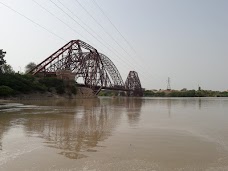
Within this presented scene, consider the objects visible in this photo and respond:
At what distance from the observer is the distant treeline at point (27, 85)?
57.2 metres

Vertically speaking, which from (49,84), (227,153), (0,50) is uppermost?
(0,50)

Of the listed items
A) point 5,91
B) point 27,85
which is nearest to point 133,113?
point 5,91

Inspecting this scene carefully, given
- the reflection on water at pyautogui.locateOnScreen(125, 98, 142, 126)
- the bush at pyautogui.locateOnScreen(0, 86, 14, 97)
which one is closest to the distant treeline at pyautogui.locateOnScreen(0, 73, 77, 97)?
the bush at pyautogui.locateOnScreen(0, 86, 14, 97)

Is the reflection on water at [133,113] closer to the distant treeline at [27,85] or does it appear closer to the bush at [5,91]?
the bush at [5,91]

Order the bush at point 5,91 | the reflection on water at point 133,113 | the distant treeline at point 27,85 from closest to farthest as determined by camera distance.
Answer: the reflection on water at point 133,113 → the bush at point 5,91 → the distant treeline at point 27,85

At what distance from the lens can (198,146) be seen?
1082 centimetres

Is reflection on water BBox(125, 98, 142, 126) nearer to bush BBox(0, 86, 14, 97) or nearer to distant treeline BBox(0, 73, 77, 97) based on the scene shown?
bush BBox(0, 86, 14, 97)

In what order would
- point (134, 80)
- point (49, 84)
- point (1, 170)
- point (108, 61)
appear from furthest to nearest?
point (134, 80) < point (108, 61) < point (49, 84) < point (1, 170)

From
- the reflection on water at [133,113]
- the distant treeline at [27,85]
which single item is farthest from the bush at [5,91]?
the reflection on water at [133,113]

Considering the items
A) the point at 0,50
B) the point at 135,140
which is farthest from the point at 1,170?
the point at 0,50

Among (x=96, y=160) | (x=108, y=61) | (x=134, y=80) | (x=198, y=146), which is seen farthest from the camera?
(x=134, y=80)

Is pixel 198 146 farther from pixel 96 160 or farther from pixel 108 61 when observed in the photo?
pixel 108 61

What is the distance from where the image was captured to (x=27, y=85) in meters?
65.8

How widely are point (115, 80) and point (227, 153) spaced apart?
140 metres
